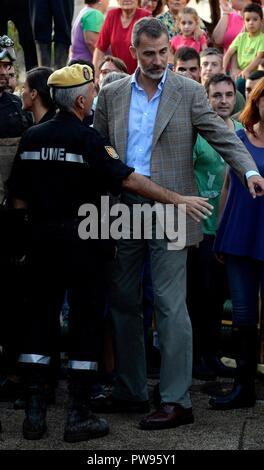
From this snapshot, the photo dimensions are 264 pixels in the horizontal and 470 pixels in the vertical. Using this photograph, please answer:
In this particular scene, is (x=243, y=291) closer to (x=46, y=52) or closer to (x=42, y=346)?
(x=42, y=346)

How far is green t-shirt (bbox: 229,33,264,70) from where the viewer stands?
1085 cm

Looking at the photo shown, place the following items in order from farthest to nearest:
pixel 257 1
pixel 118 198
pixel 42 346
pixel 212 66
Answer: pixel 257 1 < pixel 212 66 < pixel 118 198 < pixel 42 346

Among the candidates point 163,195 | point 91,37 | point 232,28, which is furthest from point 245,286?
point 91,37

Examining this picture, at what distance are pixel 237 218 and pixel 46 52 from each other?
5148 mm

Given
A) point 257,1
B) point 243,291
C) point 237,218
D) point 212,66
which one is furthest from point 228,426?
point 257,1

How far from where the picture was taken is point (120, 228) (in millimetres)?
6617

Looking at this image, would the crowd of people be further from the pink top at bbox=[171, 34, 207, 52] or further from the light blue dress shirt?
the pink top at bbox=[171, 34, 207, 52]

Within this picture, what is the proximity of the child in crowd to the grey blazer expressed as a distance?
4.16 metres

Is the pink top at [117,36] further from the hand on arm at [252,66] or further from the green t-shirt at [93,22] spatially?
the hand on arm at [252,66]

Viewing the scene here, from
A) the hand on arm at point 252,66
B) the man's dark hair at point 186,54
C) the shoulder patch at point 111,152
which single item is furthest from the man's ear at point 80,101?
the hand on arm at point 252,66

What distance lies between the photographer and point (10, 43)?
7789mm

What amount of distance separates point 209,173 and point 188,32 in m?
4.00

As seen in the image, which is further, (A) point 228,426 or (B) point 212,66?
(B) point 212,66

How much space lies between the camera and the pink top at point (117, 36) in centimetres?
1099
